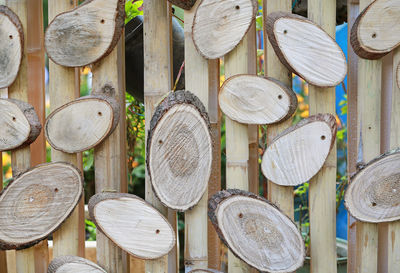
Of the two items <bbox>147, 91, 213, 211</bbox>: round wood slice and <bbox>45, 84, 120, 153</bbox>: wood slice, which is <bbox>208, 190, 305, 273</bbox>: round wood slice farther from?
<bbox>45, 84, 120, 153</bbox>: wood slice

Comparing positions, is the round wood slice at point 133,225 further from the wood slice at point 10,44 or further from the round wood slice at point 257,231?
the wood slice at point 10,44

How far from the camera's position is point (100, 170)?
140 centimetres

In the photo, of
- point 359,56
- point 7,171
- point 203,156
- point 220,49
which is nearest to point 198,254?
point 203,156

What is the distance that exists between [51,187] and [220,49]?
0.67m

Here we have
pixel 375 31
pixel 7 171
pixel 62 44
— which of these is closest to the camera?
pixel 375 31

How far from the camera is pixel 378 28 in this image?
124cm

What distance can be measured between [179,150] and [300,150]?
1.14ft

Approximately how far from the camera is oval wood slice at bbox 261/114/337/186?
1.25 m

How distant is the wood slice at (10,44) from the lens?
1.39 metres

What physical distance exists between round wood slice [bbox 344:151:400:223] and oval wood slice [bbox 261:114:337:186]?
12 centimetres

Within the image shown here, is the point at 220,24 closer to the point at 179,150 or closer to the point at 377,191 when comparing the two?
the point at 179,150

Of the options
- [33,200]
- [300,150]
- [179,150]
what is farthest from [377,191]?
[33,200]

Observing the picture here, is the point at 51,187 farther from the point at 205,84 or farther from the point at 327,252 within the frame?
the point at 327,252

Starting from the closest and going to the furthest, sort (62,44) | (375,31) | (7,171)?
(375,31), (62,44), (7,171)
